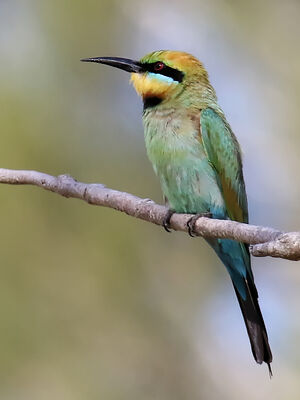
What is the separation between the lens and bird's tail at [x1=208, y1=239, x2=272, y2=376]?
109 inches

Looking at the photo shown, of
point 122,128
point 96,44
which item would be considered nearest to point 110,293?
point 122,128

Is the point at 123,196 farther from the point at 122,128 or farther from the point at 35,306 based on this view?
the point at 122,128

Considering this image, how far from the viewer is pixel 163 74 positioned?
311 cm

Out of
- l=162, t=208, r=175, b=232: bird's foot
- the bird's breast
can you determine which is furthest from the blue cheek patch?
l=162, t=208, r=175, b=232: bird's foot

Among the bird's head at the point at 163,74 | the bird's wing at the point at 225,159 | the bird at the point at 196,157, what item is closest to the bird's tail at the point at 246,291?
the bird at the point at 196,157

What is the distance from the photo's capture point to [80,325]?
5246 mm

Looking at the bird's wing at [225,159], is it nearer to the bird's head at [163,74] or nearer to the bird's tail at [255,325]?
the bird's head at [163,74]

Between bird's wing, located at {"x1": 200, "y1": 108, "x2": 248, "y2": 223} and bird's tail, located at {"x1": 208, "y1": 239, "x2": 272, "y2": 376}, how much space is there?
13 cm

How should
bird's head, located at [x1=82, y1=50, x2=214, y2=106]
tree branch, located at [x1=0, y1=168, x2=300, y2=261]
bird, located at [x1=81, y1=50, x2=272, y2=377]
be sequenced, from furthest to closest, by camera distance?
bird's head, located at [x1=82, y1=50, x2=214, y2=106]
bird, located at [x1=81, y1=50, x2=272, y2=377]
tree branch, located at [x1=0, y1=168, x2=300, y2=261]

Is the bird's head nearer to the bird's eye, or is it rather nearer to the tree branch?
the bird's eye

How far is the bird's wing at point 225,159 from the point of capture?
297cm

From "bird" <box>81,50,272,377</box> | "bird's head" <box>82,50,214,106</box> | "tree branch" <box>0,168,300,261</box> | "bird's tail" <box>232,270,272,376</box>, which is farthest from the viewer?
"bird's head" <box>82,50,214,106</box>

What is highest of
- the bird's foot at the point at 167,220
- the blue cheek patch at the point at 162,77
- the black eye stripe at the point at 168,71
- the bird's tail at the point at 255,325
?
the black eye stripe at the point at 168,71

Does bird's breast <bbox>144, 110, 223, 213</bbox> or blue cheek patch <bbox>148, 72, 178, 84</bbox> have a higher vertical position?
blue cheek patch <bbox>148, 72, 178, 84</bbox>
